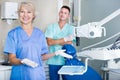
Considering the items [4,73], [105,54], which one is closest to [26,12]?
[105,54]

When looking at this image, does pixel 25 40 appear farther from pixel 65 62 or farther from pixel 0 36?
pixel 0 36

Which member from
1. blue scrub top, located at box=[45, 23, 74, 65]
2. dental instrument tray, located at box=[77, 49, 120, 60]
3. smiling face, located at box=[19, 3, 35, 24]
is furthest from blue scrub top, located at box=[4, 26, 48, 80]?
blue scrub top, located at box=[45, 23, 74, 65]

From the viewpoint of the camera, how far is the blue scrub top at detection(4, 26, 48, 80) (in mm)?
1749

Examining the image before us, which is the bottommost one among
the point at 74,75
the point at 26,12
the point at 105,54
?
the point at 74,75

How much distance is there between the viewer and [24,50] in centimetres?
175

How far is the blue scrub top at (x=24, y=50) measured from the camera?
1749 mm

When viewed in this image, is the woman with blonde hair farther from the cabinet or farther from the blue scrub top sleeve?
the cabinet

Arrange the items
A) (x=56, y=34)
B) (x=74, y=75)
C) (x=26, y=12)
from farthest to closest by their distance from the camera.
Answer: (x=56, y=34) → (x=74, y=75) → (x=26, y=12)

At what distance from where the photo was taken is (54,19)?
3.14m

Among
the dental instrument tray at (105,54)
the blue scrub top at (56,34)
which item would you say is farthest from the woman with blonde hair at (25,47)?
the blue scrub top at (56,34)

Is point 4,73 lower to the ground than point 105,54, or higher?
lower

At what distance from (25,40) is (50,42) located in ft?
2.30

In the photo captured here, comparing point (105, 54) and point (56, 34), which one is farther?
point (56, 34)

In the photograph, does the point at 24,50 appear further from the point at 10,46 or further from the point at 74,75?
the point at 74,75
